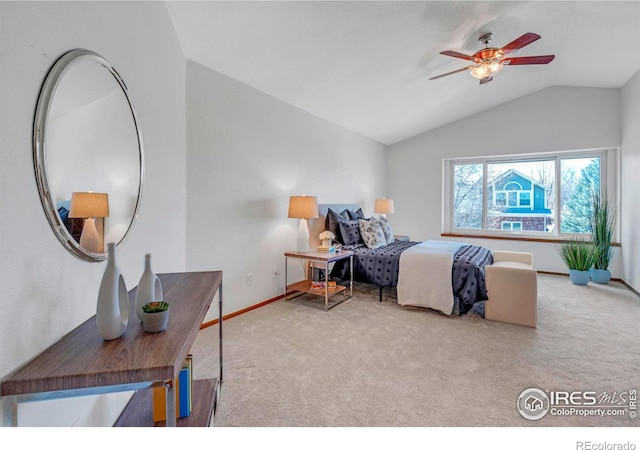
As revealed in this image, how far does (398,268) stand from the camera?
3.39m

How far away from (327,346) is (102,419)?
4.98 feet

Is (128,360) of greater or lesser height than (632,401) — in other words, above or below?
above

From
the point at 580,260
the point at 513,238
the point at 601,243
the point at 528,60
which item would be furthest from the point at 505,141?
the point at 528,60

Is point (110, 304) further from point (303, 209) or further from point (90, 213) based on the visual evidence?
point (303, 209)

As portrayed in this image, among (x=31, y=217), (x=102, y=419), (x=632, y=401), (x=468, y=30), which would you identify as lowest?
(x=632, y=401)

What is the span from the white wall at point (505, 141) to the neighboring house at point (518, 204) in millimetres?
353

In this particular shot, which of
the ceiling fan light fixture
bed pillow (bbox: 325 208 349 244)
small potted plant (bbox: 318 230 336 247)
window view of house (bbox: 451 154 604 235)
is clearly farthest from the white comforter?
window view of house (bbox: 451 154 604 235)

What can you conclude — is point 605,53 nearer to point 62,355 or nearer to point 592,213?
point 592,213

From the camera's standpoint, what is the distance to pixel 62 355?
875 mm

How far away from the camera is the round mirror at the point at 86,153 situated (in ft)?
3.10

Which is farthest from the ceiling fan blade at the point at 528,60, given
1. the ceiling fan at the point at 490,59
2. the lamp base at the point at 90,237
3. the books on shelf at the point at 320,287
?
the lamp base at the point at 90,237

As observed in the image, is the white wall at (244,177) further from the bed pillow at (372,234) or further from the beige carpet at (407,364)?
the bed pillow at (372,234)
